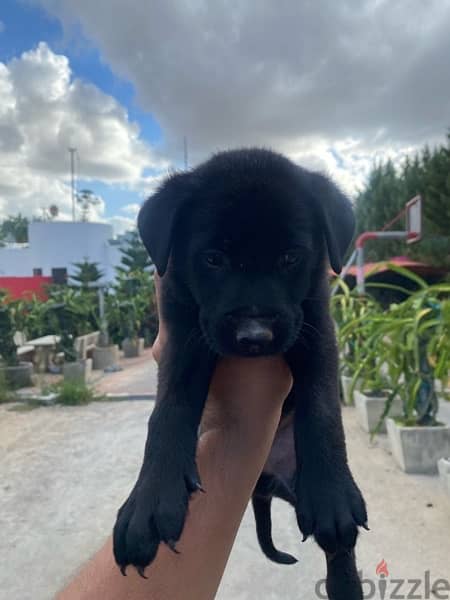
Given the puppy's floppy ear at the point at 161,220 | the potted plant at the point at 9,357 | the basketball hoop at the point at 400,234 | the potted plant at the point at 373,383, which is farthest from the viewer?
A: the potted plant at the point at 9,357

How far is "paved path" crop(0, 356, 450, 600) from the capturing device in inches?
120

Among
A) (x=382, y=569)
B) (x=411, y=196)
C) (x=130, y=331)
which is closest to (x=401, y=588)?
(x=382, y=569)

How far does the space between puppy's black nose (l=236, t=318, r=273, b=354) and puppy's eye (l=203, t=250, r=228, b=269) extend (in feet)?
0.67

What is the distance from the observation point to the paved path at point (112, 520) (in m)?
3.05

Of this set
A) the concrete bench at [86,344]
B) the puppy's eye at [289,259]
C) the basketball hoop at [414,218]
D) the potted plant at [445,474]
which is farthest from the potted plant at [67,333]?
the puppy's eye at [289,259]

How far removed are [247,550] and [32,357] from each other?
27.8 feet

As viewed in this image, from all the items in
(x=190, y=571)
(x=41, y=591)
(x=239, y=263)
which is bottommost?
(x=41, y=591)

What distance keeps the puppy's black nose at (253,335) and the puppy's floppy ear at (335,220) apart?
1.27 ft

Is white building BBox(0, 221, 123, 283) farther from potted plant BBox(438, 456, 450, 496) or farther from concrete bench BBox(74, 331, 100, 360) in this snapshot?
potted plant BBox(438, 456, 450, 496)

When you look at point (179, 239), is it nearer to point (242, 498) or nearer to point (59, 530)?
point (242, 498)

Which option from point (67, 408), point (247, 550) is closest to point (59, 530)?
point (247, 550)

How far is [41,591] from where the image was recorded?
10.1 ft

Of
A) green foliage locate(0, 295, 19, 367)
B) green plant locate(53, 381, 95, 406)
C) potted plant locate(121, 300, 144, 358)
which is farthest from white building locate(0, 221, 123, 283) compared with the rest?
green plant locate(53, 381, 95, 406)

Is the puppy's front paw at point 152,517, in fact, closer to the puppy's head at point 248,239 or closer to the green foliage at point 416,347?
the puppy's head at point 248,239
